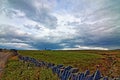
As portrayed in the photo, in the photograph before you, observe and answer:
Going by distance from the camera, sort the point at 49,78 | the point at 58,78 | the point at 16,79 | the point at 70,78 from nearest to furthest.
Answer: the point at 70,78
the point at 58,78
the point at 49,78
the point at 16,79

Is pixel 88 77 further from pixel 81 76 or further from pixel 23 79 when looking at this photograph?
pixel 23 79

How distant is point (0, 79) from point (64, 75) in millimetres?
8742

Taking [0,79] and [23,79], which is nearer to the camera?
[23,79]

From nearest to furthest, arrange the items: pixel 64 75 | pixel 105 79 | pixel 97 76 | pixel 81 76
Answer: pixel 105 79, pixel 97 76, pixel 81 76, pixel 64 75

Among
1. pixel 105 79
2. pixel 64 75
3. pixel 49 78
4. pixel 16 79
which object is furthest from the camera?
pixel 16 79

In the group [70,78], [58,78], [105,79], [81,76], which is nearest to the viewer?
[105,79]

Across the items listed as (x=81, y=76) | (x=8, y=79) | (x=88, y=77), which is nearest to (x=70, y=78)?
(x=81, y=76)

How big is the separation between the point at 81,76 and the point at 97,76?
1.66 metres

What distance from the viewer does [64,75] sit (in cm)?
1588

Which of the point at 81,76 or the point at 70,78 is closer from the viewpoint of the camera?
the point at 81,76

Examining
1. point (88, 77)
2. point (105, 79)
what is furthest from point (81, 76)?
point (105, 79)

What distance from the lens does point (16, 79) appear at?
21438mm

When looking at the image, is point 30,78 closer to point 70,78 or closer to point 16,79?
point 16,79

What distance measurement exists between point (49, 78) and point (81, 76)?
351 inches
